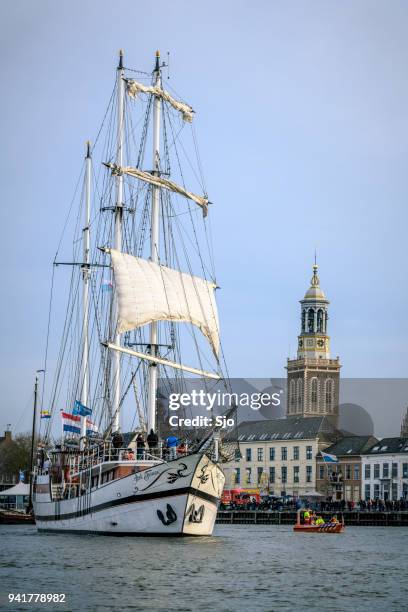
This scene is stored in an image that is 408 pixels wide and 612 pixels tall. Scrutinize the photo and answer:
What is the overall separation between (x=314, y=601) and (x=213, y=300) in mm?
41294

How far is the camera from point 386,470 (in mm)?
158375

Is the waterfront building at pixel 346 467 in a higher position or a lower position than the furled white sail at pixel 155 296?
lower

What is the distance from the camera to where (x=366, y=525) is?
104 meters

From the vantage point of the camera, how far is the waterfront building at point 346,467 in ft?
534

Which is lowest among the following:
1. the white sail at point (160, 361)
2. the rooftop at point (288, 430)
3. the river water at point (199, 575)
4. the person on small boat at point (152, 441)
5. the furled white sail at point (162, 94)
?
the river water at point (199, 575)

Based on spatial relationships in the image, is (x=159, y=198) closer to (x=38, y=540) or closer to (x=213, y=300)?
(x=213, y=300)

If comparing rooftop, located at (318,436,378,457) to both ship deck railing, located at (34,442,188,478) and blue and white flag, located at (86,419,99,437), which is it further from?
ship deck railing, located at (34,442,188,478)

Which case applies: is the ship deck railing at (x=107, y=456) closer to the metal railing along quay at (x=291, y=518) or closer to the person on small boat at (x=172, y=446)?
the person on small boat at (x=172, y=446)

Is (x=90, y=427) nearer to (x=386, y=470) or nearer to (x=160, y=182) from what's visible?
(x=160, y=182)

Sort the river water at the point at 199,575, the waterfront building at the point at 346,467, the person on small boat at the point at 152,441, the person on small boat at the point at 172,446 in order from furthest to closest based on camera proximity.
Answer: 1. the waterfront building at the point at 346,467
2. the person on small boat at the point at 152,441
3. the person on small boat at the point at 172,446
4. the river water at the point at 199,575

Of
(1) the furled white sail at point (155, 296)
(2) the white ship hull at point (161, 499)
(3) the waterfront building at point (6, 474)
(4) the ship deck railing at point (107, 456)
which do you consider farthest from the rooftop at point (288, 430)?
(2) the white ship hull at point (161, 499)

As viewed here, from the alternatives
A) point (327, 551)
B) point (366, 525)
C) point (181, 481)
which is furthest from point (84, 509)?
point (366, 525)

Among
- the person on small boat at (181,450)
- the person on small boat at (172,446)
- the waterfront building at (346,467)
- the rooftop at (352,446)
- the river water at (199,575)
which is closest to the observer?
the river water at (199,575)

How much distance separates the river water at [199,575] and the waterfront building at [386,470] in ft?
306
